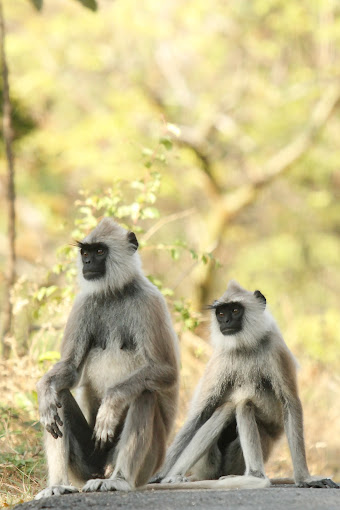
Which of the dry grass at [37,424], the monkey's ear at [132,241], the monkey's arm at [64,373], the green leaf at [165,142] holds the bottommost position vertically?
the dry grass at [37,424]

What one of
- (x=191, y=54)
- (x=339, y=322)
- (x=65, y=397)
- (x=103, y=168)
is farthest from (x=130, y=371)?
(x=191, y=54)

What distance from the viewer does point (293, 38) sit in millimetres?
18719

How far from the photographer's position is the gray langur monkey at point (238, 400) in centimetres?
525

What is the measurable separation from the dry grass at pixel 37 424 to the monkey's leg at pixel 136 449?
568mm

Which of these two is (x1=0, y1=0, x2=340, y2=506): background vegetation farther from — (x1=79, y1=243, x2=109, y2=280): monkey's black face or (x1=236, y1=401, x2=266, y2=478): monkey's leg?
(x1=79, y1=243, x2=109, y2=280): monkey's black face

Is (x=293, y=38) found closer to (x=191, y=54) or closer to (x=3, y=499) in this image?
(x=191, y=54)

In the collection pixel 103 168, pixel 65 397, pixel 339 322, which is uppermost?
pixel 103 168

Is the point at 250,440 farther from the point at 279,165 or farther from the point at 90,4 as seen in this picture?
the point at 279,165

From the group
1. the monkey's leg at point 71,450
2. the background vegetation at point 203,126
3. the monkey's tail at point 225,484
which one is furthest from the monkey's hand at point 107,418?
the background vegetation at point 203,126

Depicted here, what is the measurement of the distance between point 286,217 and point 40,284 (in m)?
11.0

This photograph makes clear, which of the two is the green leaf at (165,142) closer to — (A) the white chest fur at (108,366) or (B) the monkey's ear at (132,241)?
(B) the monkey's ear at (132,241)

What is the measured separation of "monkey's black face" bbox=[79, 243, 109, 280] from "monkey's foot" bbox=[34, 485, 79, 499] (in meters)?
1.21

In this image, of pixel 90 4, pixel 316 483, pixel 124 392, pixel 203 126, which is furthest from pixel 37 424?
pixel 203 126

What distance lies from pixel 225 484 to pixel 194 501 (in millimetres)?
655
